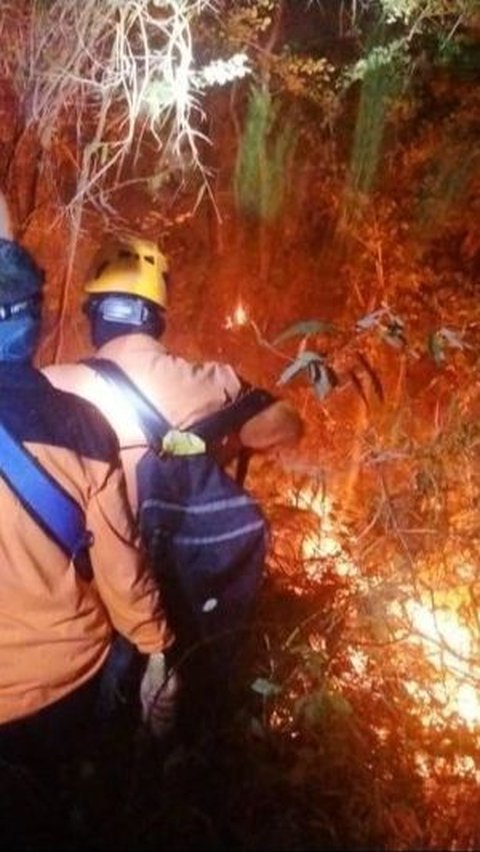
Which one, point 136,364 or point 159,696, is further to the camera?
point 136,364

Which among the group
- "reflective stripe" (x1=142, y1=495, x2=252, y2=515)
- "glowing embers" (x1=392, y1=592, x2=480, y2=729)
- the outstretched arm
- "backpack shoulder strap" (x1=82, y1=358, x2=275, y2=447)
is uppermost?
"backpack shoulder strap" (x1=82, y1=358, x2=275, y2=447)

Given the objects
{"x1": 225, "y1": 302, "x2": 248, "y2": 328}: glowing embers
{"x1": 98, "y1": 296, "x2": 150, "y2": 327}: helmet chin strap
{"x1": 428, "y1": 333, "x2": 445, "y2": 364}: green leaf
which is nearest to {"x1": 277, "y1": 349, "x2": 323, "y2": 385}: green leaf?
{"x1": 98, "y1": 296, "x2": 150, "y2": 327}: helmet chin strap

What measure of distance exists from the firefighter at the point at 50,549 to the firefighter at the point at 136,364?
1.65 ft

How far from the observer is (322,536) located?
207 inches

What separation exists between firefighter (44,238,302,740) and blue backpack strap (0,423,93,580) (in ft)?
2.06

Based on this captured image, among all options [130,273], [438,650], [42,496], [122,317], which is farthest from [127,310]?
[438,650]

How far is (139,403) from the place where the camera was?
11.6 ft

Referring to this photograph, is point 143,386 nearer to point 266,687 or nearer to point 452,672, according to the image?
point 266,687

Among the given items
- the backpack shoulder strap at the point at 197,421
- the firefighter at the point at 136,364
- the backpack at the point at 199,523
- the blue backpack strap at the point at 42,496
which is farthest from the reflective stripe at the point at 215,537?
the blue backpack strap at the point at 42,496

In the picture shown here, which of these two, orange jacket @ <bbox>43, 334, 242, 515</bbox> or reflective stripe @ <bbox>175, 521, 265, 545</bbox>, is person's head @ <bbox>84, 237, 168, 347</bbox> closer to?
orange jacket @ <bbox>43, 334, 242, 515</bbox>

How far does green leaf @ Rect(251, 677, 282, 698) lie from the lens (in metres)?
3.83

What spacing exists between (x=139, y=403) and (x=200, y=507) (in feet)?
1.57

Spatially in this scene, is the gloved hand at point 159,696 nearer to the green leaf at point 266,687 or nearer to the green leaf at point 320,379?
the green leaf at point 266,687

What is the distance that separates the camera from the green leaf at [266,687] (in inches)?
151
